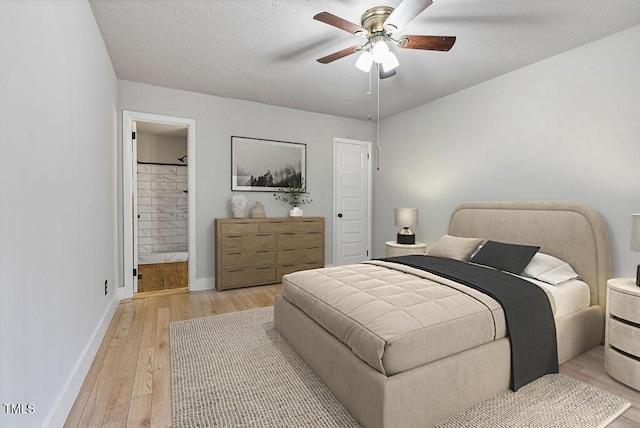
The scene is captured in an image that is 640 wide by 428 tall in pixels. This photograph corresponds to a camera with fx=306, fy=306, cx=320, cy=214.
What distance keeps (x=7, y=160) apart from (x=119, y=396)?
1.47 m

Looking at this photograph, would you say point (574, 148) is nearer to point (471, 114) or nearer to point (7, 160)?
point (471, 114)

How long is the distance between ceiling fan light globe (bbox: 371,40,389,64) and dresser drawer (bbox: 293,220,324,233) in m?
2.62

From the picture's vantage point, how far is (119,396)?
1.82 meters

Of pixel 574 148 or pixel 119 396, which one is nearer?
pixel 119 396

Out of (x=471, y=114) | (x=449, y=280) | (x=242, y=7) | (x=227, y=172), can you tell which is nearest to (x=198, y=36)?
(x=242, y=7)

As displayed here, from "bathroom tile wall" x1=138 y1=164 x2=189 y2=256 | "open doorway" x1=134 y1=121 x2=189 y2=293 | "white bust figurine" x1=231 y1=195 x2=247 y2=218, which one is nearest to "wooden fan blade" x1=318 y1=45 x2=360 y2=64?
"white bust figurine" x1=231 y1=195 x2=247 y2=218

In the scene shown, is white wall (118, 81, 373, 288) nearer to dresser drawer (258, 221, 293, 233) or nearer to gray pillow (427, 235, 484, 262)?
dresser drawer (258, 221, 293, 233)

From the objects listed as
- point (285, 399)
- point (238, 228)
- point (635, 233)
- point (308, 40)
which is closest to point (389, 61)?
point (308, 40)

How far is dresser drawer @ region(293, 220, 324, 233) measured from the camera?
174 inches

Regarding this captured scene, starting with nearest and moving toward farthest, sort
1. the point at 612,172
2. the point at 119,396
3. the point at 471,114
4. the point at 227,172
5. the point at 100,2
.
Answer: the point at 119,396, the point at 100,2, the point at 612,172, the point at 471,114, the point at 227,172

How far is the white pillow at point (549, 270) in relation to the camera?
8.12ft

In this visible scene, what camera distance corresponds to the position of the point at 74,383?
1.79m

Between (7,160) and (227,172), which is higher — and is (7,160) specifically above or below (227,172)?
below

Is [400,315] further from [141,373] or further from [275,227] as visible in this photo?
[275,227]
